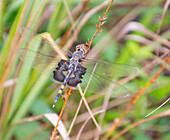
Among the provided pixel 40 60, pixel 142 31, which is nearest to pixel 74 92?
pixel 40 60

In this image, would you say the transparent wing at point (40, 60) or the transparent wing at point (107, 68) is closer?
the transparent wing at point (107, 68)

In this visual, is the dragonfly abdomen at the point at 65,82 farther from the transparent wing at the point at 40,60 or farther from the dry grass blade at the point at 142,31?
the dry grass blade at the point at 142,31

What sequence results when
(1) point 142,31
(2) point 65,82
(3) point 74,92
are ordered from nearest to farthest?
1. (2) point 65,82
2. (3) point 74,92
3. (1) point 142,31

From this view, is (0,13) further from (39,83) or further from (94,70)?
(94,70)

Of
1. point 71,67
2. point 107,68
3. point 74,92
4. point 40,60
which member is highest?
point 40,60

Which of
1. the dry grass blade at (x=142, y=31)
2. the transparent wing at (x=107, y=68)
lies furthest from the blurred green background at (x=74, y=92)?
the transparent wing at (x=107, y=68)

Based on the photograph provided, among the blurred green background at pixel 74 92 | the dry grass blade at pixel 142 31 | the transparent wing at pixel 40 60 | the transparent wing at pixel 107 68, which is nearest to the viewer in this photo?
the transparent wing at pixel 107 68

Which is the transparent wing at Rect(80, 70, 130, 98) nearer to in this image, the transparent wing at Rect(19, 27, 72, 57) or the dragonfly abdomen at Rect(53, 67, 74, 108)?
the dragonfly abdomen at Rect(53, 67, 74, 108)

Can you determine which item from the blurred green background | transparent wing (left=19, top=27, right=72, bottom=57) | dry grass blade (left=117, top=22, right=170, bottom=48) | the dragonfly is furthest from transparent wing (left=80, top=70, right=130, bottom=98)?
dry grass blade (left=117, top=22, right=170, bottom=48)

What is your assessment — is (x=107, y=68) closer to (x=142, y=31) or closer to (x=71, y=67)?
(x=71, y=67)
